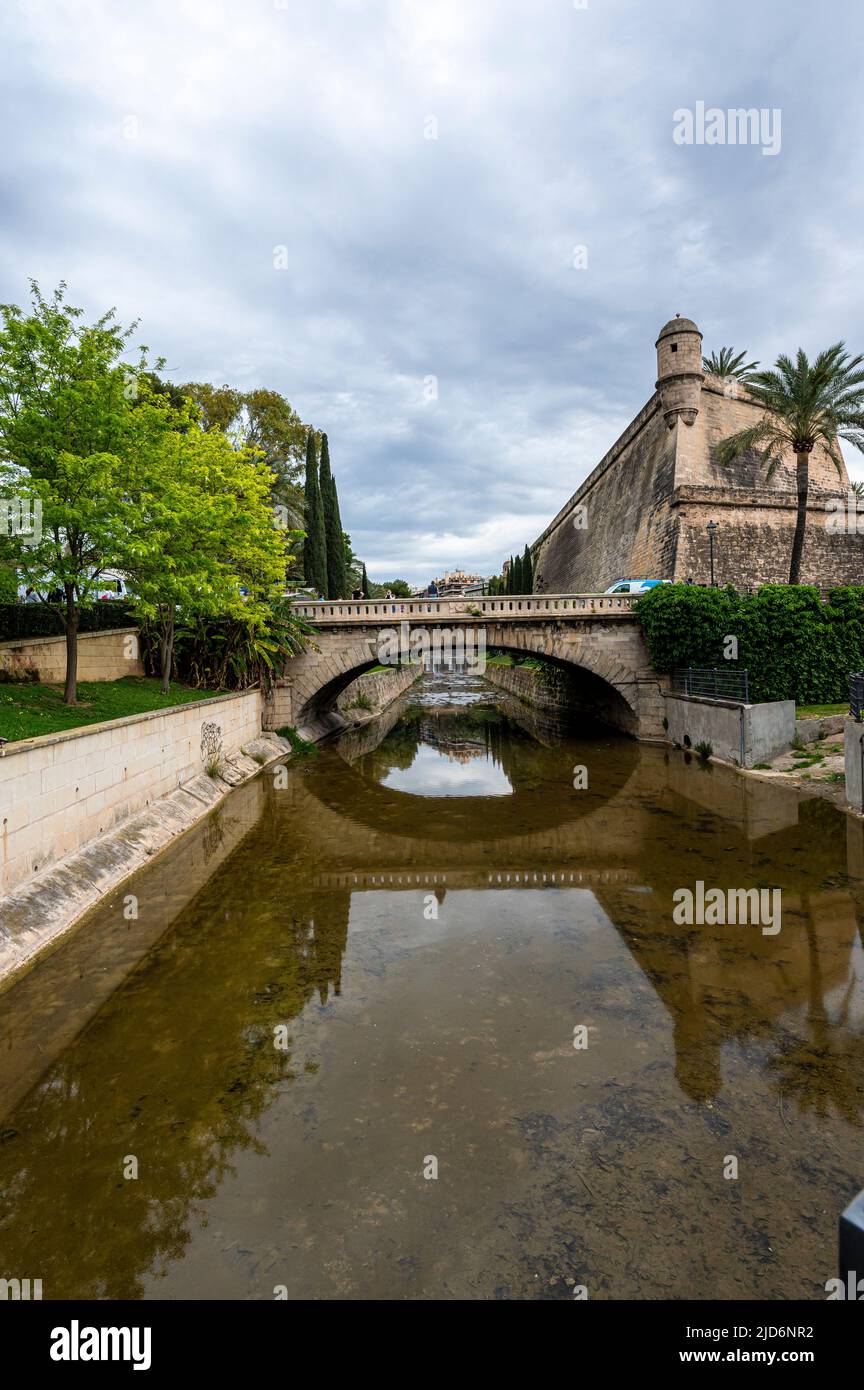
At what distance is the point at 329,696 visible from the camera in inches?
1241

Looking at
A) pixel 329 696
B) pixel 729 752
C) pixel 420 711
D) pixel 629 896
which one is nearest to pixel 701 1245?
pixel 629 896

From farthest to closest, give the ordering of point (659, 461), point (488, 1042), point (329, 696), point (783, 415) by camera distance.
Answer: point (659, 461)
point (329, 696)
point (783, 415)
point (488, 1042)

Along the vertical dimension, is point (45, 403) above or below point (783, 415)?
below

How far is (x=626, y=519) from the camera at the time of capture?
3972 centimetres

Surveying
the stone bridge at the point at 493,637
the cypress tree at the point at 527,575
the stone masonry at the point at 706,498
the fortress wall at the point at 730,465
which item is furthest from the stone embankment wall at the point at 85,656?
the cypress tree at the point at 527,575

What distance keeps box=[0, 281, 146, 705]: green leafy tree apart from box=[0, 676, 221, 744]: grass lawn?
228 centimetres

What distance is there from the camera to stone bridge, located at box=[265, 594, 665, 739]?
26750 millimetres

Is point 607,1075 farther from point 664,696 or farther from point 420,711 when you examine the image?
point 420,711

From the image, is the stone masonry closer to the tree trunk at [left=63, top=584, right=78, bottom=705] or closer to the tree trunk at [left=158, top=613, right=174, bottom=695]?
the tree trunk at [left=158, top=613, right=174, bottom=695]

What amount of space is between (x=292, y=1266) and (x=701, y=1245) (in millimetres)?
2505

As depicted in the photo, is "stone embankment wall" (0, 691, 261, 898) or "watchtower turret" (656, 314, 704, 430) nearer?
"stone embankment wall" (0, 691, 261, 898)

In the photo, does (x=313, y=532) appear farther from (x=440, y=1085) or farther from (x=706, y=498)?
(x=440, y=1085)

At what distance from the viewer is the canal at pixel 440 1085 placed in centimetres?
395

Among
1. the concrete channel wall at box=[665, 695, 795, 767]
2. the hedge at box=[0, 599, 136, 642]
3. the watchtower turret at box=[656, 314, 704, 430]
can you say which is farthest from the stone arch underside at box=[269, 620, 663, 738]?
the watchtower turret at box=[656, 314, 704, 430]
